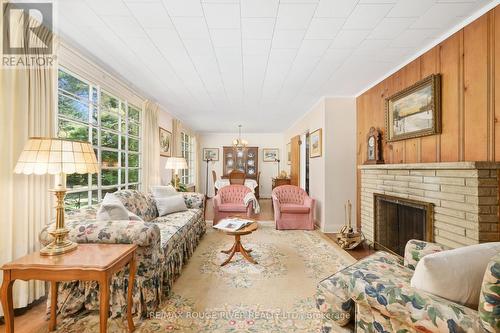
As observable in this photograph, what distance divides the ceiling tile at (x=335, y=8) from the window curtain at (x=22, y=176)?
8.13 feet

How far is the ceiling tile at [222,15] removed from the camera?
1.82 m

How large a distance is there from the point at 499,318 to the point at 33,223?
121 inches

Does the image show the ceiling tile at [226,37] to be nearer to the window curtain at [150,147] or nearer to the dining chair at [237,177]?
the window curtain at [150,147]

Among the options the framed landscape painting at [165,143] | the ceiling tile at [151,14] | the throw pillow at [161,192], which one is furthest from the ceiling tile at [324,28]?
the framed landscape painting at [165,143]

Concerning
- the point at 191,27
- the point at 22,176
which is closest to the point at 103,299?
the point at 22,176

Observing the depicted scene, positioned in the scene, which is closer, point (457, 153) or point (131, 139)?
point (457, 153)

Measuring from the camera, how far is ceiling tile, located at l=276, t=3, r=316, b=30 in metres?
1.82

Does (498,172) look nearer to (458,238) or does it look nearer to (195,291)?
(458,238)

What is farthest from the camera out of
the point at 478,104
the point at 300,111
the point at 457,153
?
the point at 300,111

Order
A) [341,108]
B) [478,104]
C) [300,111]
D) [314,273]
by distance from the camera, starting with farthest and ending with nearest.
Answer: [300,111], [341,108], [314,273], [478,104]

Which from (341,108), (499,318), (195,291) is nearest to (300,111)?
(341,108)

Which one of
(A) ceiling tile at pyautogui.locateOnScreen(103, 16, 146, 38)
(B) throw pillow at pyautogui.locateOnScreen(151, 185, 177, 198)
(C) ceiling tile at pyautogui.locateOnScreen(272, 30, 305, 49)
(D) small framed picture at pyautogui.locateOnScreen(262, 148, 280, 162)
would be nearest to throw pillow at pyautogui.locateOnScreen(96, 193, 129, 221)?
(B) throw pillow at pyautogui.locateOnScreen(151, 185, 177, 198)

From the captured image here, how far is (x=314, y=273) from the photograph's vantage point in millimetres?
2561

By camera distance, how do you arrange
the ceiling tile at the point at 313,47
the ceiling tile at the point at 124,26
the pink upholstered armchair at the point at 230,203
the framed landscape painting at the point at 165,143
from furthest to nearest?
the framed landscape painting at the point at 165,143 → the pink upholstered armchair at the point at 230,203 → the ceiling tile at the point at 313,47 → the ceiling tile at the point at 124,26
